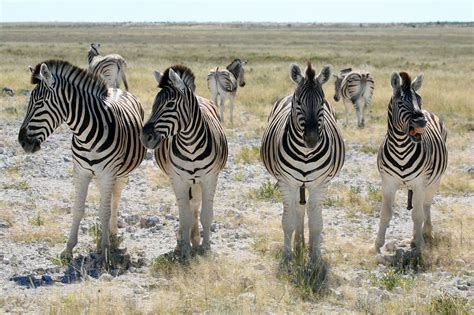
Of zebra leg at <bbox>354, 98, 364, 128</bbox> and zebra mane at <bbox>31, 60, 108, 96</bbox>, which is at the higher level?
zebra leg at <bbox>354, 98, 364, 128</bbox>

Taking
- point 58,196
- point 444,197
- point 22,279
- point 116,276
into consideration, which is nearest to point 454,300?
point 116,276

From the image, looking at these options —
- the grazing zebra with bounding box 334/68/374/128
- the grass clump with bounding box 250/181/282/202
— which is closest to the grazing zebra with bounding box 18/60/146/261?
the grass clump with bounding box 250/181/282/202

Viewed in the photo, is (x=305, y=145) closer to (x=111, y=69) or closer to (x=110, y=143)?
(x=110, y=143)

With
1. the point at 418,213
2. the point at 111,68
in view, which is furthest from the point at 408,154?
the point at 111,68

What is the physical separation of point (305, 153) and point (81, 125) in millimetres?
2682

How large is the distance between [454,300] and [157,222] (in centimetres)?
482

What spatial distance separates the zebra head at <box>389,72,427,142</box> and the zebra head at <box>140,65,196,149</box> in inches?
99.7

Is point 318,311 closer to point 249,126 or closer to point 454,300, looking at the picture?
point 454,300

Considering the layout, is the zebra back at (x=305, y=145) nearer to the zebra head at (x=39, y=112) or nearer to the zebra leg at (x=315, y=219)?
the zebra leg at (x=315, y=219)

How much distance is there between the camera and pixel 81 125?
7551 mm

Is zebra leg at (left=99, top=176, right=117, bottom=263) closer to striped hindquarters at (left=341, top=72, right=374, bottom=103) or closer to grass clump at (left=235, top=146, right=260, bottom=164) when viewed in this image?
grass clump at (left=235, top=146, right=260, bottom=164)

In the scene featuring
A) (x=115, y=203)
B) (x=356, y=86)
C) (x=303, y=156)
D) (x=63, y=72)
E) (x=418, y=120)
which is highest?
(x=356, y=86)

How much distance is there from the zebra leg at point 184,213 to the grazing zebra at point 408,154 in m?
2.51

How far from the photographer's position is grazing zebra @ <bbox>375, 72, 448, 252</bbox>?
25.2 ft
